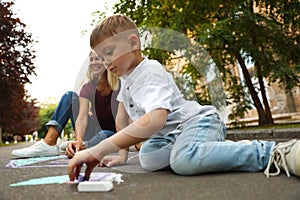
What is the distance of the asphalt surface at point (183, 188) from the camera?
3.47 ft

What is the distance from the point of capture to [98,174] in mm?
1630

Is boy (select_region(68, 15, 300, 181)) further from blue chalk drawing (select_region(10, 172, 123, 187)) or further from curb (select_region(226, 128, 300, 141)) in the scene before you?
curb (select_region(226, 128, 300, 141))

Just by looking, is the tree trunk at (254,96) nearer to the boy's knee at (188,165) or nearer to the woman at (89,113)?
the woman at (89,113)

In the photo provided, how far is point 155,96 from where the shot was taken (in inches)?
53.7

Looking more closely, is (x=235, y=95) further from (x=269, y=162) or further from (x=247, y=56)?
(x=269, y=162)

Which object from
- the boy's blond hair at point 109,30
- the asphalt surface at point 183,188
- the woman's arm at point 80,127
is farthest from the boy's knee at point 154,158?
the woman's arm at point 80,127

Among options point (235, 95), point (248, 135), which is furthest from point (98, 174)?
point (235, 95)

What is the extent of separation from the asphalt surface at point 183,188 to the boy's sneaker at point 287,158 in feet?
0.09

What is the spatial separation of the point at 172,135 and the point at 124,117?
298mm

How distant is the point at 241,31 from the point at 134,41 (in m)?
3.79

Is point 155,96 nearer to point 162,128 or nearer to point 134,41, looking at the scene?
point 162,128

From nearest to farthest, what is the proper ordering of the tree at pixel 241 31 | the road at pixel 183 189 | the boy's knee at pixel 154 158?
the road at pixel 183 189, the boy's knee at pixel 154 158, the tree at pixel 241 31

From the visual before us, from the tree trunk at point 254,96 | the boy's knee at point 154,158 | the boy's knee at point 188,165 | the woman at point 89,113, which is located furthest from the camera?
the tree trunk at point 254,96

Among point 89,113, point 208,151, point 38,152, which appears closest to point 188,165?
point 208,151
